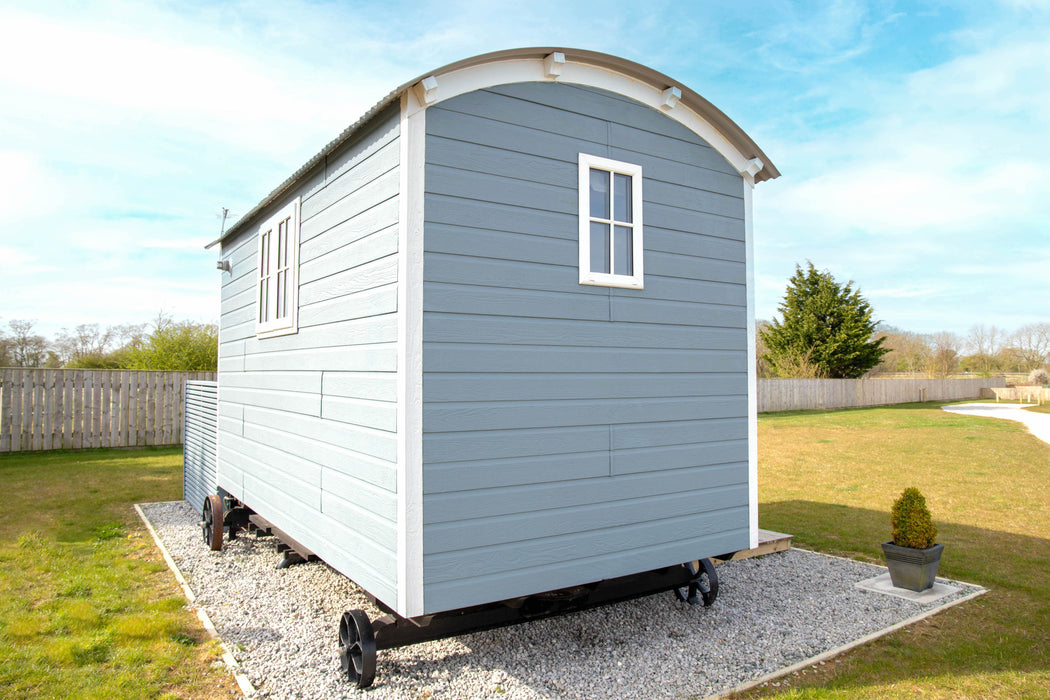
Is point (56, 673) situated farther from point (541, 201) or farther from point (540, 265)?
point (541, 201)

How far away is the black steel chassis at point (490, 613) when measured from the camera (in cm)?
311

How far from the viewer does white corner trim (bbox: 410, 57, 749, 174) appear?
315 cm

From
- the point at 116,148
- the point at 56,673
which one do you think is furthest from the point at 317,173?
the point at 116,148

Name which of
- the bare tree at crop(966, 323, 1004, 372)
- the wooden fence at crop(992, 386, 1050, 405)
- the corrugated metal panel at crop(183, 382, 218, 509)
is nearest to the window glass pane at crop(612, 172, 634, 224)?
the corrugated metal panel at crop(183, 382, 218, 509)

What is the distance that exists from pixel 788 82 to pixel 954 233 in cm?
4296

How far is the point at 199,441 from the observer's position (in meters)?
7.62

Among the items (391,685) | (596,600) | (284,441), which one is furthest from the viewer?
(284,441)

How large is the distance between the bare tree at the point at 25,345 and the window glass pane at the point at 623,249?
25.0m

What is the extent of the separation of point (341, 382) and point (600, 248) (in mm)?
1820

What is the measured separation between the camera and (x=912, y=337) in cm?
4662

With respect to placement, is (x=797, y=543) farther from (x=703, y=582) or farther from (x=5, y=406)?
(x=5, y=406)

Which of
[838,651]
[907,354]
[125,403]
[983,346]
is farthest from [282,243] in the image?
[983,346]

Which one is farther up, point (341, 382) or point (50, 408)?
point (341, 382)

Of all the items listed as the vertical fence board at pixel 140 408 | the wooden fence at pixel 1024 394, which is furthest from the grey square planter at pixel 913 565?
the wooden fence at pixel 1024 394
